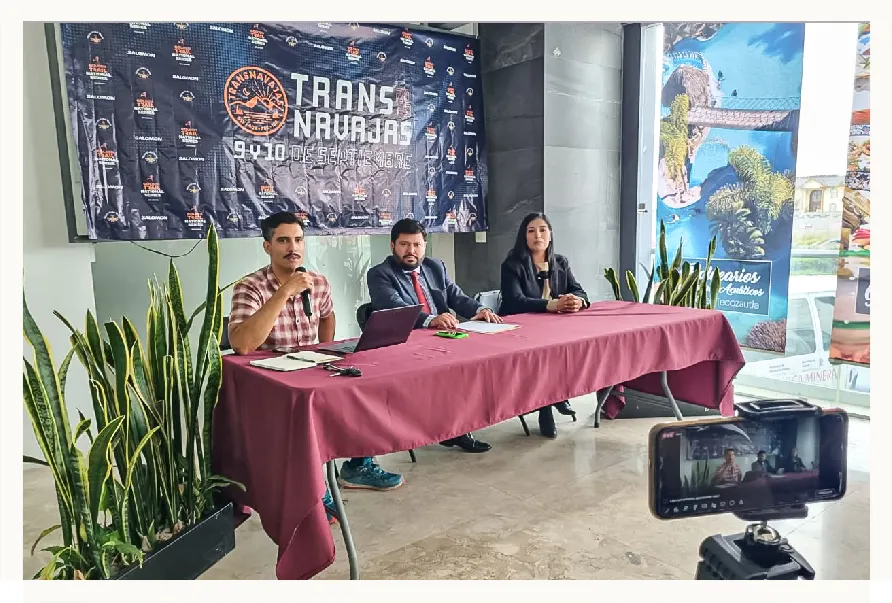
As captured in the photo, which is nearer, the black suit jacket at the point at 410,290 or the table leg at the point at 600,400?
the black suit jacket at the point at 410,290

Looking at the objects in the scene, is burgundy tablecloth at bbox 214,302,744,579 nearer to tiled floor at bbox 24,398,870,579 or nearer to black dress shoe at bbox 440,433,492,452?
tiled floor at bbox 24,398,870,579

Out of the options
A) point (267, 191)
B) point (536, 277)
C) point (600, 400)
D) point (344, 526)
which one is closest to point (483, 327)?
point (536, 277)

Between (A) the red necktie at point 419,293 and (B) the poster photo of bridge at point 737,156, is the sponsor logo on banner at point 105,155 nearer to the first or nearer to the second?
(A) the red necktie at point 419,293

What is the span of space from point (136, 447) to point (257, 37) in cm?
282

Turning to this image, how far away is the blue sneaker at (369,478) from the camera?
2831 millimetres

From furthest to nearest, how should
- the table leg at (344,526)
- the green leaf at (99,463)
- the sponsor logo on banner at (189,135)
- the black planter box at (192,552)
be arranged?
the sponsor logo on banner at (189,135) < the table leg at (344,526) < the black planter box at (192,552) < the green leaf at (99,463)

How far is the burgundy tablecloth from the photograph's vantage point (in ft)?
5.92

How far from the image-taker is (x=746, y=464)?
1051mm

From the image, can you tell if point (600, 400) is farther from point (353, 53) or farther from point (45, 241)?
point (45, 241)

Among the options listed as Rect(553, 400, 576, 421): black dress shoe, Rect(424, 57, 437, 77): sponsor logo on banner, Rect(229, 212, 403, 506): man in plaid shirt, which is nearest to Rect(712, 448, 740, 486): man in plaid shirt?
Rect(229, 212, 403, 506): man in plaid shirt

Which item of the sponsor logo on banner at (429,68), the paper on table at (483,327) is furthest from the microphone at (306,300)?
the sponsor logo on banner at (429,68)

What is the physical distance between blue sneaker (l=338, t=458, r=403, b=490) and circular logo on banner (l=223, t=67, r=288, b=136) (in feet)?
7.00

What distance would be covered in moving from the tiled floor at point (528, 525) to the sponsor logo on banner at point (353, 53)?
258cm

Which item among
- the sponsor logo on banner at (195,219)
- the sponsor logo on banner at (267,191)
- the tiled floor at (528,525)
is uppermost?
the sponsor logo on banner at (267,191)
